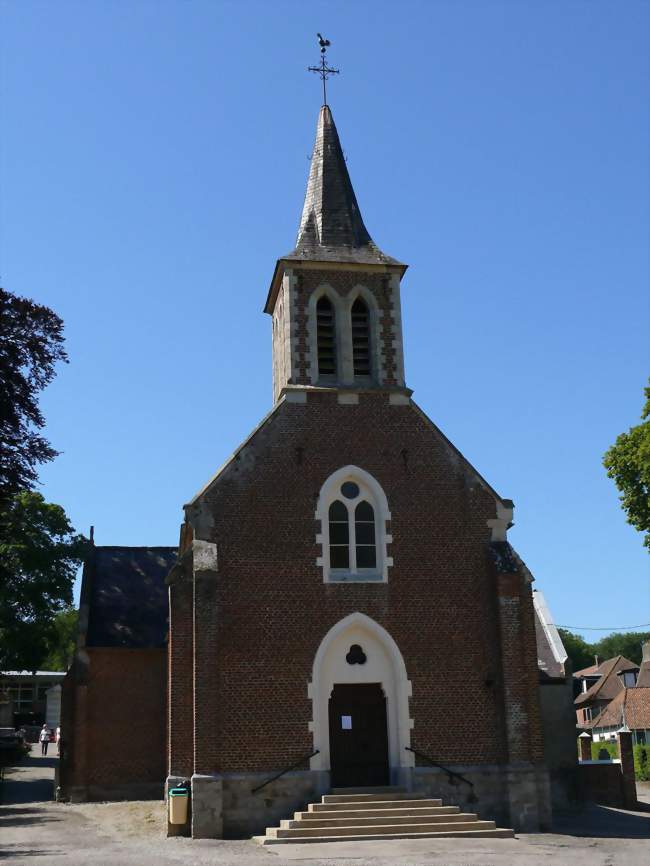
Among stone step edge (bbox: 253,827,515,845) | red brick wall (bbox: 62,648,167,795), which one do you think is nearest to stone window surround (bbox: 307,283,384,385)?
stone step edge (bbox: 253,827,515,845)

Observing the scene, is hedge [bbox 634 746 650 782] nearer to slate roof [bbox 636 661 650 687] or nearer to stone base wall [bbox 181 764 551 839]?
slate roof [bbox 636 661 650 687]

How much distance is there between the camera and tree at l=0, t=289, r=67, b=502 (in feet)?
85.0

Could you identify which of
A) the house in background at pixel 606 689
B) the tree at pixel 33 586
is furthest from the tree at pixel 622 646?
the tree at pixel 33 586

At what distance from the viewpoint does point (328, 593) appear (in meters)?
21.9

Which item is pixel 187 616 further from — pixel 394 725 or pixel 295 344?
→ pixel 295 344

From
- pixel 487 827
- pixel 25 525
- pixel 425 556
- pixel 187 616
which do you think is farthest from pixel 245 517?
pixel 25 525

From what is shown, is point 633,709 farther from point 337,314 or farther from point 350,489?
point 337,314

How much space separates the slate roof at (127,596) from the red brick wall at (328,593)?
9893 millimetres

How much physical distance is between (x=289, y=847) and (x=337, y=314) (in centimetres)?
1280

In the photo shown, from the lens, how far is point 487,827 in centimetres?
1962

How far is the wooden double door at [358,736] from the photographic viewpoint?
21.4m

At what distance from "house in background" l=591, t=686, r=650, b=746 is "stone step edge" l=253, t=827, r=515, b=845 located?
35182 millimetres

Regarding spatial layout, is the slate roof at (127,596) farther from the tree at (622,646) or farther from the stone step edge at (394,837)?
the tree at (622,646)

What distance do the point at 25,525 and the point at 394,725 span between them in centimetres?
1992
